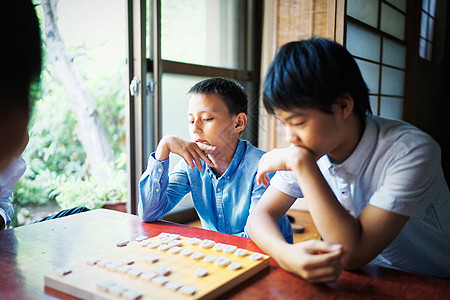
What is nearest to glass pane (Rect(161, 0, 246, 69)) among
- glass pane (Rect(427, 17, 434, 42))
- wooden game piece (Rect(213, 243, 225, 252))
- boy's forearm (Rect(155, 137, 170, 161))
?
glass pane (Rect(427, 17, 434, 42))

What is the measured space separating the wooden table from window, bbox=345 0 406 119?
1887mm

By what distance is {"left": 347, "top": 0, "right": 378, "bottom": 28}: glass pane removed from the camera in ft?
8.29

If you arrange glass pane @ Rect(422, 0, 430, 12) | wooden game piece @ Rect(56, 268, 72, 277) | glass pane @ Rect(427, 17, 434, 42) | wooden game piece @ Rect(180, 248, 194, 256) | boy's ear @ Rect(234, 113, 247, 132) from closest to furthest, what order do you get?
wooden game piece @ Rect(56, 268, 72, 277) → wooden game piece @ Rect(180, 248, 194, 256) → boy's ear @ Rect(234, 113, 247, 132) → glass pane @ Rect(422, 0, 430, 12) → glass pane @ Rect(427, 17, 434, 42)

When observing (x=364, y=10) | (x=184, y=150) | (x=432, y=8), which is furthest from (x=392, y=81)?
(x=184, y=150)

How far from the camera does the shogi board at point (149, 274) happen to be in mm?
664

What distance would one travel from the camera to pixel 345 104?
915mm

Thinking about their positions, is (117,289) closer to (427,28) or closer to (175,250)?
(175,250)

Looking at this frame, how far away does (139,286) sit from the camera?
68cm

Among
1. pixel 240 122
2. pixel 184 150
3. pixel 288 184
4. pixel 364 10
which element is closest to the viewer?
pixel 288 184

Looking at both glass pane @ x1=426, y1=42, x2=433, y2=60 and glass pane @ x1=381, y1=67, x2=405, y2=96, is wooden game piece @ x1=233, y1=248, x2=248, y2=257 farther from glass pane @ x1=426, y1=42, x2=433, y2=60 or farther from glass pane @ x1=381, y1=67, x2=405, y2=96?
glass pane @ x1=426, y1=42, x2=433, y2=60

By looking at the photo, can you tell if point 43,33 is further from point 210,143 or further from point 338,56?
point 210,143

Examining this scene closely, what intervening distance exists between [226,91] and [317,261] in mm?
957

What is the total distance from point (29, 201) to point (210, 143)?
9.01 ft

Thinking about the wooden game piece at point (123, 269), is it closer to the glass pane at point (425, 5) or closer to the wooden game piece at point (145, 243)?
the wooden game piece at point (145, 243)
